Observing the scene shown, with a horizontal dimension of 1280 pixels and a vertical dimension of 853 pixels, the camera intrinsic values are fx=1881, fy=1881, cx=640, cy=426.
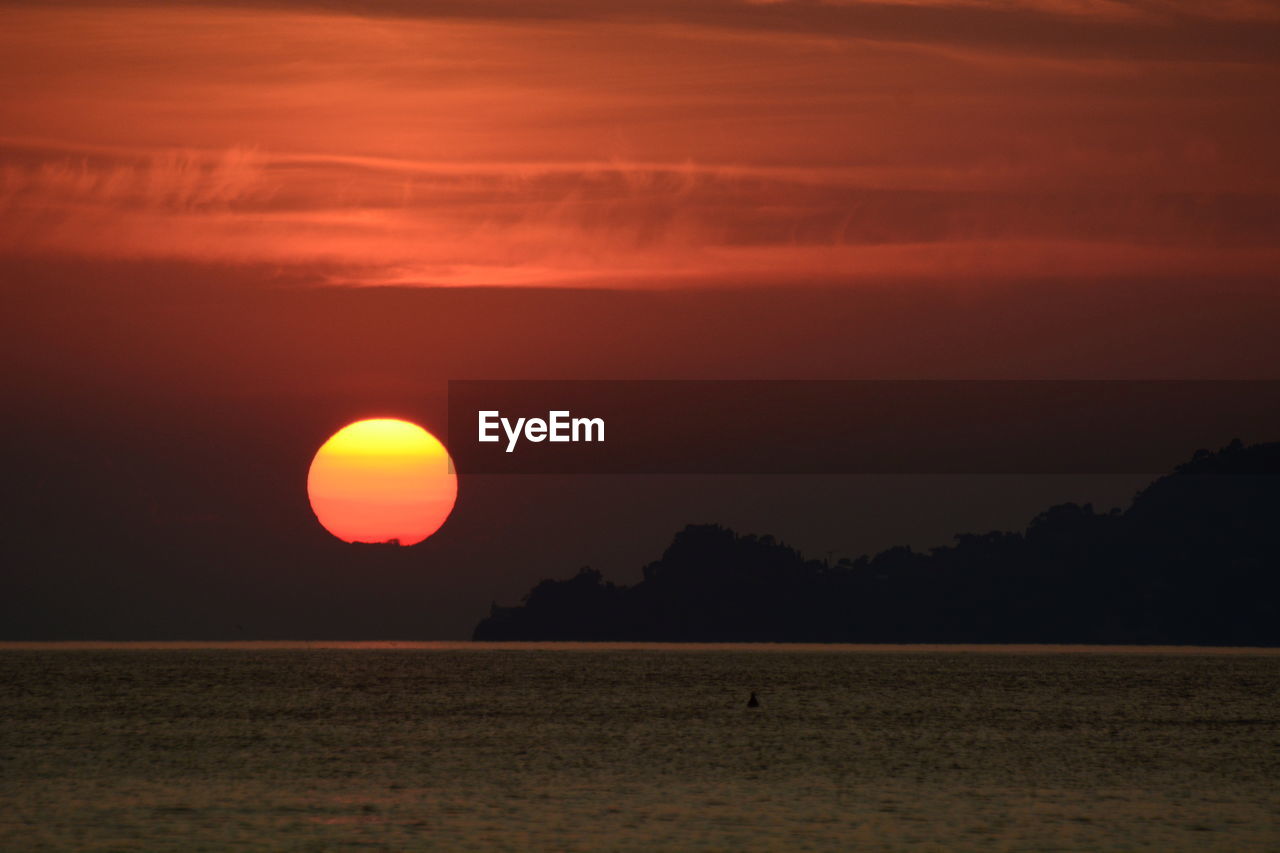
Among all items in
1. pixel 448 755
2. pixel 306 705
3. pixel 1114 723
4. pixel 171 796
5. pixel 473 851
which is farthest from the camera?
pixel 306 705

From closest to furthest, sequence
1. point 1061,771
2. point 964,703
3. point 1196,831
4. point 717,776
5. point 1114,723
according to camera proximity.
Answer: point 1196,831 < point 717,776 < point 1061,771 < point 1114,723 < point 964,703

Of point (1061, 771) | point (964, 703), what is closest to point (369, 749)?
point (1061, 771)

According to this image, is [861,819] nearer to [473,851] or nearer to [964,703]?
[473,851]

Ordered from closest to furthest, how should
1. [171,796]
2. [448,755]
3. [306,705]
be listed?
[171,796] < [448,755] < [306,705]

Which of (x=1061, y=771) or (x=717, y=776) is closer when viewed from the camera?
(x=717, y=776)

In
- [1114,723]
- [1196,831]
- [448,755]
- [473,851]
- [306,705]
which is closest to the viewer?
[473,851]

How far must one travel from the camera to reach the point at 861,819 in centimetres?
7475

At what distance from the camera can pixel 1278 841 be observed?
67.1 metres

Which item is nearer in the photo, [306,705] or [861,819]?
[861,819]

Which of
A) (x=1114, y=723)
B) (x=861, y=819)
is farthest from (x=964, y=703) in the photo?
(x=861, y=819)

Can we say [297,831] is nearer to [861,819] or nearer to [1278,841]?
[861,819]

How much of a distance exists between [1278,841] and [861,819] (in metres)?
15.9

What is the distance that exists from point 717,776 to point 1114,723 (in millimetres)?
70504

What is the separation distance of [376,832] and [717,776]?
30096mm
